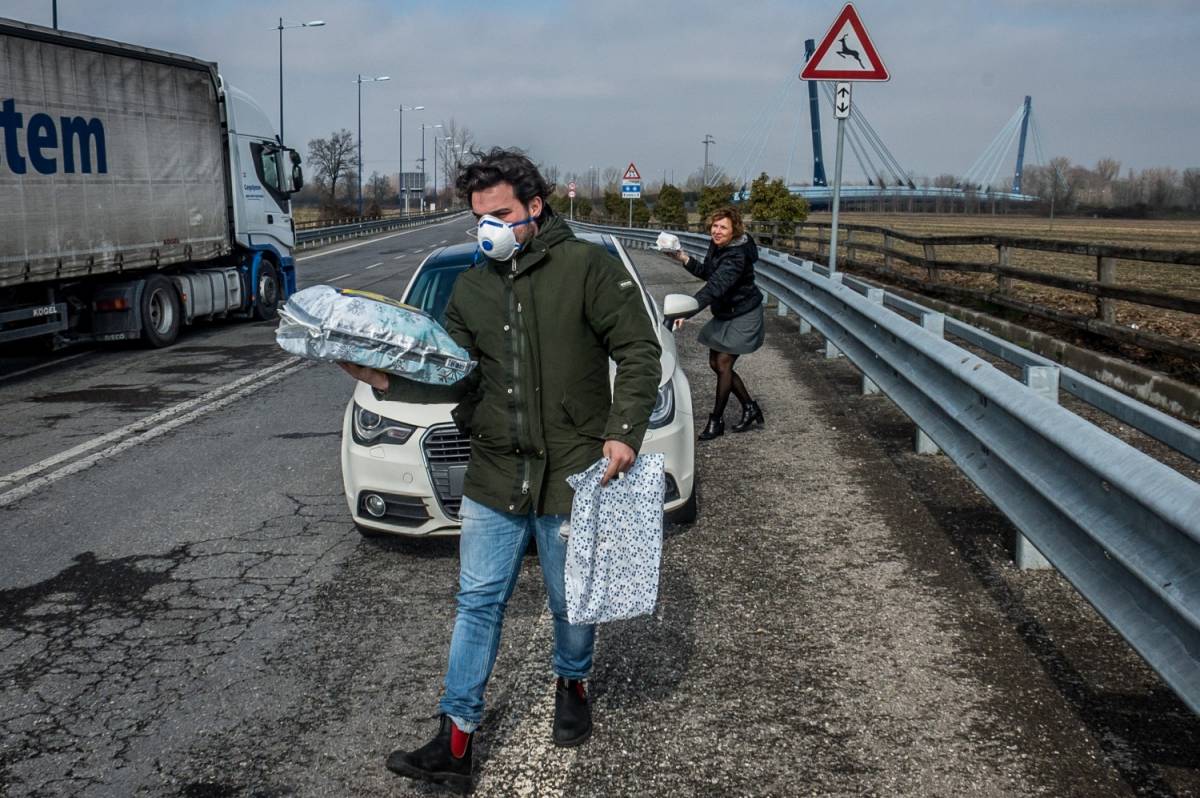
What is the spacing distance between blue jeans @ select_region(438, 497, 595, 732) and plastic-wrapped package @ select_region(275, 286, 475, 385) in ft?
1.66

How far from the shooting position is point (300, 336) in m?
2.99

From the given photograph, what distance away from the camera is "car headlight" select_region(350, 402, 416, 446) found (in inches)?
204

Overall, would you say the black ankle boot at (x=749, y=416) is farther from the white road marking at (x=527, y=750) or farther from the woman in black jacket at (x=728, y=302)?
the white road marking at (x=527, y=750)

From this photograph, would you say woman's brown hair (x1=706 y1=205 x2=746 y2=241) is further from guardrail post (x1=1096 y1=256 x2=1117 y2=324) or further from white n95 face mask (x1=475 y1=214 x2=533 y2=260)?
white n95 face mask (x1=475 y1=214 x2=533 y2=260)

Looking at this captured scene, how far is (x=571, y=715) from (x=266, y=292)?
14.9 meters

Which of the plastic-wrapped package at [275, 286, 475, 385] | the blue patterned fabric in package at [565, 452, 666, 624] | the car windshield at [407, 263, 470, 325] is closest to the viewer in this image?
the plastic-wrapped package at [275, 286, 475, 385]

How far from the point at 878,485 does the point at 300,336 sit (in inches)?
168

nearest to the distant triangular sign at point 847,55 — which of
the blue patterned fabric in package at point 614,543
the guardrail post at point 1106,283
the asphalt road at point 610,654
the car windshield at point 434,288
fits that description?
the guardrail post at point 1106,283

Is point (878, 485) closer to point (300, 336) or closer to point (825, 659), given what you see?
Answer: point (825, 659)

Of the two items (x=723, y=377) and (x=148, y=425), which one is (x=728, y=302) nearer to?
(x=723, y=377)

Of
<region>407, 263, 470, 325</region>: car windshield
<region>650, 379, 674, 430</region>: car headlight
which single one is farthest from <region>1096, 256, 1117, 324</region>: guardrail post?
<region>407, 263, 470, 325</region>: car windshield

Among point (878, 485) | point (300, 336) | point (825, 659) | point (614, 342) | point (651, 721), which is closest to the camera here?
point (300, 336)

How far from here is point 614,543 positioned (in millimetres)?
3225

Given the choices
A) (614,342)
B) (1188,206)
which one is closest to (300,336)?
(614,342)
